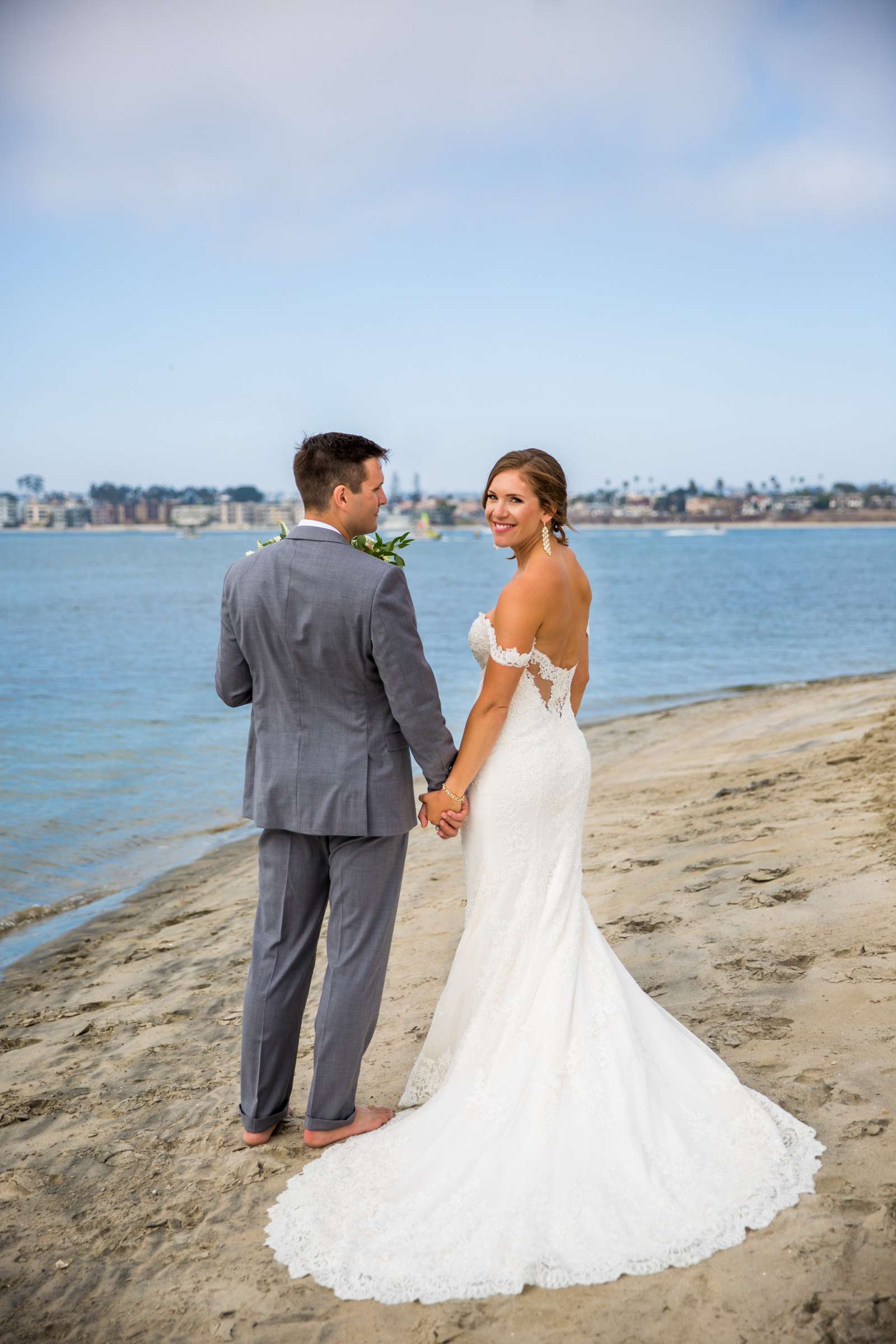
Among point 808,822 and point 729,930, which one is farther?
point 808,822

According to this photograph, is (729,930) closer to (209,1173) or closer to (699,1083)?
(699,1083)

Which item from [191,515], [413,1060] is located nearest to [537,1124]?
[413,1060]

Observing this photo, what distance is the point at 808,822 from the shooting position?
631 cm

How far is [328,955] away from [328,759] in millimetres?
642

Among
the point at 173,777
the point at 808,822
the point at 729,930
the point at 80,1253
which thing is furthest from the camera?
the point at 173,777

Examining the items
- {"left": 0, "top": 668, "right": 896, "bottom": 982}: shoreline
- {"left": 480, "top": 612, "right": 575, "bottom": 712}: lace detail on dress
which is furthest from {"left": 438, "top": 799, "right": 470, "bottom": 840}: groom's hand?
{"left": 0, "top": 668, "right": 896, "bottom": 982}: shoreline

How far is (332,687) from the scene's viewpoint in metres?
3.26

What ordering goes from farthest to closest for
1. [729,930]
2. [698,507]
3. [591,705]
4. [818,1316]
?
[698,507]
[591,705]
[729,930]
[818,1316]

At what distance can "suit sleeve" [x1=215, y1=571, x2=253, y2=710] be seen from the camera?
11.1ft

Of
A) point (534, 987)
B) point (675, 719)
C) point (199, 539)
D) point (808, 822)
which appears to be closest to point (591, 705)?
point (675, 719)

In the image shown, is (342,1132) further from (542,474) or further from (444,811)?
(542,474)

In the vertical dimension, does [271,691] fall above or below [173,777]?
above

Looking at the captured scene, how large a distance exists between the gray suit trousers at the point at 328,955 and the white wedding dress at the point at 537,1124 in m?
0.23

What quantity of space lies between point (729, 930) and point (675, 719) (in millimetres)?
9265
